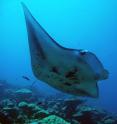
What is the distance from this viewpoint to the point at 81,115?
341 inches

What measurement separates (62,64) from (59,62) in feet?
0.15

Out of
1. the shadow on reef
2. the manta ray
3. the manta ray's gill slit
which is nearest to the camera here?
the manta ray

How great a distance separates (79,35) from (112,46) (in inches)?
567

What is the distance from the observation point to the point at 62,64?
2.96m

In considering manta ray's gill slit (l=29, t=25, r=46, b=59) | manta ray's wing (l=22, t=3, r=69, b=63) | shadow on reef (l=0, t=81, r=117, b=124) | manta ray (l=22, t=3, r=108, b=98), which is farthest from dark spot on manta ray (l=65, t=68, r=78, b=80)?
shadow on reef (l=0, t=81, r=117, b=124)

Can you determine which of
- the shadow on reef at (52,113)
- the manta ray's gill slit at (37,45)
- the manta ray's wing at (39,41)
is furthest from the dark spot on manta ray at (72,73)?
the shadow on reef at (52,113)

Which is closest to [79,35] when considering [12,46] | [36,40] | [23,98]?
[12,46]

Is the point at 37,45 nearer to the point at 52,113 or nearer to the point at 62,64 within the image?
the point at 62,64

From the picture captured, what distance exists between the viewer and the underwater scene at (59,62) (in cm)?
299

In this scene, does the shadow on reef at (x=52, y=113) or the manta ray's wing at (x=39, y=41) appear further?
the shadow on reef at (x=52, y=113)

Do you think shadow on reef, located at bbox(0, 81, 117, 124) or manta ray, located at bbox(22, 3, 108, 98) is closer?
manta ray, located at bbox(22, 3, 108, 98)

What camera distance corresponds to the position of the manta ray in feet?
9.63

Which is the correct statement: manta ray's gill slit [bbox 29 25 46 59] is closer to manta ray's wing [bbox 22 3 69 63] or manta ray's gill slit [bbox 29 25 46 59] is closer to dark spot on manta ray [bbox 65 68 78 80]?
manta ray's wing [bbox 22 3 69 63]

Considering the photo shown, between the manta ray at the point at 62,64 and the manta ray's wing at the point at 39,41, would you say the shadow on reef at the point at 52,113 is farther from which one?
the manta ray's wing at the point at 39,41
